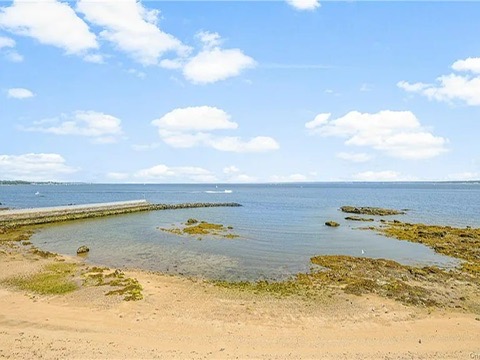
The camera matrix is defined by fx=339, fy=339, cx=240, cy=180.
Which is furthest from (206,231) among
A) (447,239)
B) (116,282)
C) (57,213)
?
(57,213)

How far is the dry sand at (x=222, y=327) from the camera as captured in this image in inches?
523

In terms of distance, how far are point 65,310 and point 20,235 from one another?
30.2m

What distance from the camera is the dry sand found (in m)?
13.3

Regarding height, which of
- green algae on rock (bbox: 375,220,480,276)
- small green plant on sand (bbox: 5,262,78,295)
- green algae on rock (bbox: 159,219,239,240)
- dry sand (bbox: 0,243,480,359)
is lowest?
dry sand (bbox: 0,243,480,359)

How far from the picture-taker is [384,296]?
66.5 feet

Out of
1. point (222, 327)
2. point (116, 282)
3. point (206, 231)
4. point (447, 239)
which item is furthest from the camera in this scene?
point (206, 231)

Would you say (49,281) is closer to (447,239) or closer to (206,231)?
(206,231)

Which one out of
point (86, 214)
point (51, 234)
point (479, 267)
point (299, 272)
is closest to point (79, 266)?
point (299, 272)

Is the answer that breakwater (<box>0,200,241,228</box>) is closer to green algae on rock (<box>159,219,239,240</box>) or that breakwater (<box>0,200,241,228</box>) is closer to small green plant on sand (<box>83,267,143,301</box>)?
green algae on rock (<box>159,219,239,240</box>)

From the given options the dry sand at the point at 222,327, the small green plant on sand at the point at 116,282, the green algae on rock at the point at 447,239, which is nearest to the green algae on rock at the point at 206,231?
the small green plant on sand at the point at 116,282

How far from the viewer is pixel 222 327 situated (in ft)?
51.5

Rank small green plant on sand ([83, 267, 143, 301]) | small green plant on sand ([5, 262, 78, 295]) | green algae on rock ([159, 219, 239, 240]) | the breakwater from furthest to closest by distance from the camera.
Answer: the breakwater < green algae on rock ([159, 219, 239, 240]) < small green plant on sand ([5, 262, 78, 295]) < small green plant on sand ([83, 267, 143, 301])

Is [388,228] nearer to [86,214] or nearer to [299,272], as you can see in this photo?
[299,272]

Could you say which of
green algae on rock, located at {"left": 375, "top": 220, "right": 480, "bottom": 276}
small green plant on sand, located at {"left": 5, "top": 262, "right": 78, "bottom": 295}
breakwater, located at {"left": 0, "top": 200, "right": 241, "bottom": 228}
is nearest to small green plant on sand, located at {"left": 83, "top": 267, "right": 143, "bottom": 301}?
small green plant on sand, located at {"left": 5, "top": 262, "right": 78, "bottom": 295}
